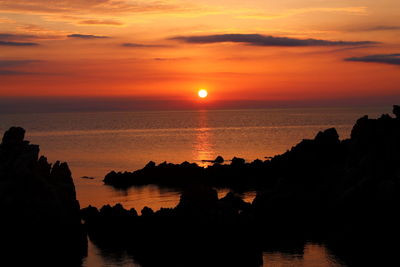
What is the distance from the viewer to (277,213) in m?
60.6

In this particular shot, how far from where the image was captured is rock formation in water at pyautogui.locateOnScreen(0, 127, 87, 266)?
50.4 meters

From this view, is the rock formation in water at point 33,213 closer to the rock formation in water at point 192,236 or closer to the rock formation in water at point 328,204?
the rock formation in water at point 192,236

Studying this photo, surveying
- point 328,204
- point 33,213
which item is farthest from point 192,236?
point 328,204

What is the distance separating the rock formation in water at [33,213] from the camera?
5044cm

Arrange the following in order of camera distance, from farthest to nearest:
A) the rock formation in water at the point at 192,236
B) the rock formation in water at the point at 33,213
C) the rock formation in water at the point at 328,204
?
the rock formation in water at the point at 328,204 < the rock formation in water at the point at 33,213 < the rock formation in water at the point at 192,236

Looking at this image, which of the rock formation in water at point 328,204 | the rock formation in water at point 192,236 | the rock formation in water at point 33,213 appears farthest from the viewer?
the rock formation in water at point 328,204

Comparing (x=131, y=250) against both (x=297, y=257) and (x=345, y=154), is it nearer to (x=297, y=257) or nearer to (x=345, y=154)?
(x=297, y=257)

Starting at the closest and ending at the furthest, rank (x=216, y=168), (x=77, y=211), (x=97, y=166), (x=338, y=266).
Answer: 1. (x=338, y=266)
2. (x=77, y=211)
3. (x=216, y=168)
4. (x=97, y=166)

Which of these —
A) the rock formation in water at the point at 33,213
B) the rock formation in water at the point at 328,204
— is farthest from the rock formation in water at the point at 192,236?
the rock formation in water at the point at 33,213

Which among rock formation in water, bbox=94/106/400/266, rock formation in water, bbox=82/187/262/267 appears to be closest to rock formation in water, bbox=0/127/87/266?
rock formation in water, bbox=82/187/262/267

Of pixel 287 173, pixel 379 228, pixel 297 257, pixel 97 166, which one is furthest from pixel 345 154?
pixel 97 166

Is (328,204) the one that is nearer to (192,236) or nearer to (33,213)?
(192,236)

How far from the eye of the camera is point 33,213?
5212 cm

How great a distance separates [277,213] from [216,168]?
40666 mm
